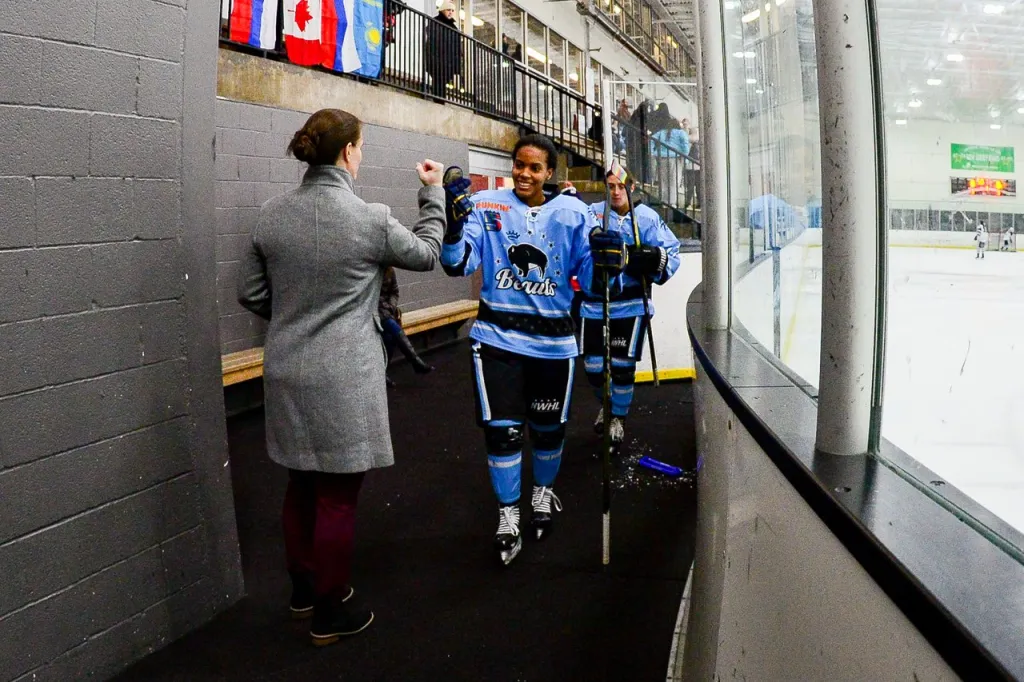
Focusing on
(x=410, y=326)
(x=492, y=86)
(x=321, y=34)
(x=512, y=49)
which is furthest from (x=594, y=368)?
(x=512, y=49)

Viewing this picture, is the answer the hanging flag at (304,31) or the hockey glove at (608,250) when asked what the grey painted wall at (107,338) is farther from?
the hanging flag at (304,31)

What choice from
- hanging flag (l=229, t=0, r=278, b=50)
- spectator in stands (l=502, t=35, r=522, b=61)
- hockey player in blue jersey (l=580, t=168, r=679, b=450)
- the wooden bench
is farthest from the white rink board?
spectator in stands (l=502, t=35, r=522, b=61)

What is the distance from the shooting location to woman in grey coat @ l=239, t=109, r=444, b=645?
2.55 m

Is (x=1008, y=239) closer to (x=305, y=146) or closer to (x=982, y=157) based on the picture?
(x=982, y=157)

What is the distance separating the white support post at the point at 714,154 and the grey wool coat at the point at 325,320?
1169mm

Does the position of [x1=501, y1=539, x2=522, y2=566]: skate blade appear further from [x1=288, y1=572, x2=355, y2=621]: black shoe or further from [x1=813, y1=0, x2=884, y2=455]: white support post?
[x1=813, y1=0, x2=884, y2=455]: white support post

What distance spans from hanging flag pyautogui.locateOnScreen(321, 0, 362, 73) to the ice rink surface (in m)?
7.32

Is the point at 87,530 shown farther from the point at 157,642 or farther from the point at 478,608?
the point at 478,608

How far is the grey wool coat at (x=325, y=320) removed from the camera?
2.55m

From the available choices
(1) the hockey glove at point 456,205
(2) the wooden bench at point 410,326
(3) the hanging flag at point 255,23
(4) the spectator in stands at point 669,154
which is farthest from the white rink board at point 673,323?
(1) the hockey glove at point 456,205

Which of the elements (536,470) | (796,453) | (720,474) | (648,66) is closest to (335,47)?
(536,470)

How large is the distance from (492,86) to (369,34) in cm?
404

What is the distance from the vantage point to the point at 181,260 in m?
2.70

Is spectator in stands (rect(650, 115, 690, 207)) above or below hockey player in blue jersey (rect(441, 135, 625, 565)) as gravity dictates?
above
